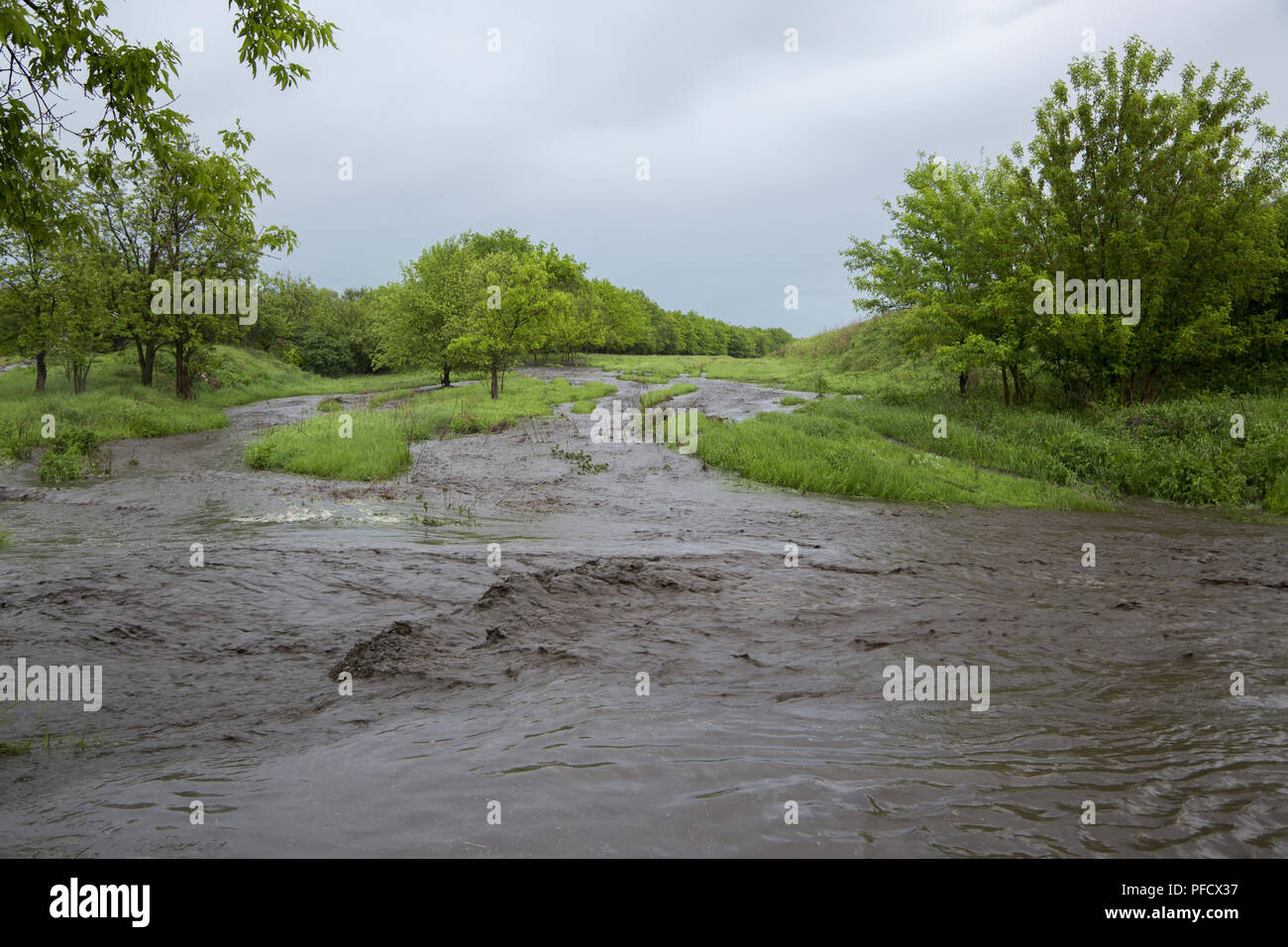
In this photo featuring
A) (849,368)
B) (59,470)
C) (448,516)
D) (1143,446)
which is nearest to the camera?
(448,516)

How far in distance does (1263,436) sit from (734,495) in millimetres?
12072

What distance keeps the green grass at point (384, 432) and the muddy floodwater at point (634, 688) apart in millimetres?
4979

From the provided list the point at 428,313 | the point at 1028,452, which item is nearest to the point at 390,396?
the point at 428,313

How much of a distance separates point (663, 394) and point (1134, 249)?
20145mm

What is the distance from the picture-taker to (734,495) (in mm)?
15133

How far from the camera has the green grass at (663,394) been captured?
105 feet

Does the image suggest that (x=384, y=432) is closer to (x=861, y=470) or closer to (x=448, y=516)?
(x=448, y=516)

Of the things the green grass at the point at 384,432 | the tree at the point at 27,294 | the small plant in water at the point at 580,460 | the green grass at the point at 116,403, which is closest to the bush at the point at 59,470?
the green grass at the point at 116,403

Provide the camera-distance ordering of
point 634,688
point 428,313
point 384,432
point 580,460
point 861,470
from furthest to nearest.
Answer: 1. point 428,313
2. point 384,432
3. point 580,460
4. point 861,470
5. point 634,688

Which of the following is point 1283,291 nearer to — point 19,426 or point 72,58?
point 72,58

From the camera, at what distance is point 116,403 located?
26.1 m

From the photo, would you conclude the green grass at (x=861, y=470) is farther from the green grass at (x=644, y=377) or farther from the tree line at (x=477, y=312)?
the green grass at (x=644, y=377)

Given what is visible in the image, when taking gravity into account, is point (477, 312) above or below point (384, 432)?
above
